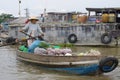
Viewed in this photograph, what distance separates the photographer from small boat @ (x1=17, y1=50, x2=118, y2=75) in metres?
10.8

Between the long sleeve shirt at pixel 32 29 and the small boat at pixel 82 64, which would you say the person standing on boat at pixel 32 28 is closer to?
the long sleeve shirt at pixel 32 29

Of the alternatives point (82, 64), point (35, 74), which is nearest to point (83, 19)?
point (35, 74)

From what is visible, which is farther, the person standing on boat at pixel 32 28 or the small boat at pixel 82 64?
the person standing on boat at pixel 32 28

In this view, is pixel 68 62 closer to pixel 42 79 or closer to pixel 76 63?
pixel 76 63

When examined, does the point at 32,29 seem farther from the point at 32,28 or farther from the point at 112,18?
the point at 112,18

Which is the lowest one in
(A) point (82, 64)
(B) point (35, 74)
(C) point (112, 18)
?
(B) point (35, 74)

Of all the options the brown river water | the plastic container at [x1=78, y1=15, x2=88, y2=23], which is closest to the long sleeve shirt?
the brown river water

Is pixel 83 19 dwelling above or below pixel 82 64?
above

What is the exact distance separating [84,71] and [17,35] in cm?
1904

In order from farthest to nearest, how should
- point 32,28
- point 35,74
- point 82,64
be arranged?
point 32,28 < point 35,74 < point 82,64

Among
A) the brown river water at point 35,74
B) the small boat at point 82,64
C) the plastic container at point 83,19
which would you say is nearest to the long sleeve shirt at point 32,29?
the brown river water at point 35,74

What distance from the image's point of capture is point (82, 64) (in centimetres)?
1098

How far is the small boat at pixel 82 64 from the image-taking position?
1082cm

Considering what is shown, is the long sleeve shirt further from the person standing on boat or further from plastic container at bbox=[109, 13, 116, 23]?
plastic container at bbox=[109, 13, 116, 23]
